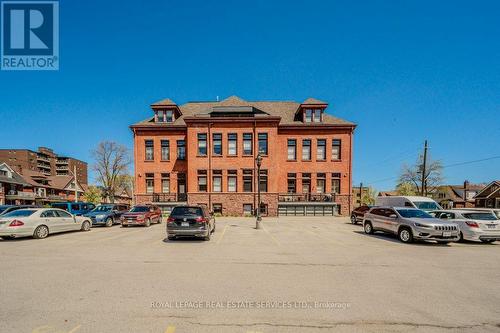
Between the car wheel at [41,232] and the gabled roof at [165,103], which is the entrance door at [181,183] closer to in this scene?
the gabled roof at [165,103]

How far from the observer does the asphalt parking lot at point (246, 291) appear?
3.71 metres

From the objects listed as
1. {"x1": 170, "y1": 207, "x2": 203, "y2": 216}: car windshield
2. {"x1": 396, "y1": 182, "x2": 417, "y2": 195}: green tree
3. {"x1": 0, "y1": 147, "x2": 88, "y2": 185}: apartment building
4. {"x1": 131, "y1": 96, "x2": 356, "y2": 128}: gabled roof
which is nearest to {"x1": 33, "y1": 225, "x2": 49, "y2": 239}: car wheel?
{"x1": 170, "y1": 207, "x2": 203, "y2": 216}: car windshield

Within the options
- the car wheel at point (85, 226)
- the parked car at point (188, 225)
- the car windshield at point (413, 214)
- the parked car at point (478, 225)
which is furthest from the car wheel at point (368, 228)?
the car wheel at point (85, 226)

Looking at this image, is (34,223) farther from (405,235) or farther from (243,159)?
(243,159)

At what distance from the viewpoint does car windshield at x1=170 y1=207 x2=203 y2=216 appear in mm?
10461

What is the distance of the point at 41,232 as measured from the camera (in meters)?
11.4

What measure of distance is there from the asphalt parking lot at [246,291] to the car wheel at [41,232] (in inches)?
129

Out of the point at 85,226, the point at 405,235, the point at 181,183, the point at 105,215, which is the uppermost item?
the point at 181,183

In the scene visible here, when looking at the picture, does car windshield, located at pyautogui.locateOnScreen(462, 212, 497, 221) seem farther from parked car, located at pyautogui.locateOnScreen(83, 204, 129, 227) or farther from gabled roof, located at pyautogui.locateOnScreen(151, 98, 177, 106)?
gabled roof, located at pyautogui.locateOnScreen(151, 98, 177, 106)

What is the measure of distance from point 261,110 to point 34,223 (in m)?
25.0

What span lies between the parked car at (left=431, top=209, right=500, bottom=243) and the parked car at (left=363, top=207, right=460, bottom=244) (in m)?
1.31

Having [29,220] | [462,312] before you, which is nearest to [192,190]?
[29,220]

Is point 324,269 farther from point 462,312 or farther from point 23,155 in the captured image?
point 23,155

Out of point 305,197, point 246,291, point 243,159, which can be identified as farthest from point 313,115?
point 246,291
